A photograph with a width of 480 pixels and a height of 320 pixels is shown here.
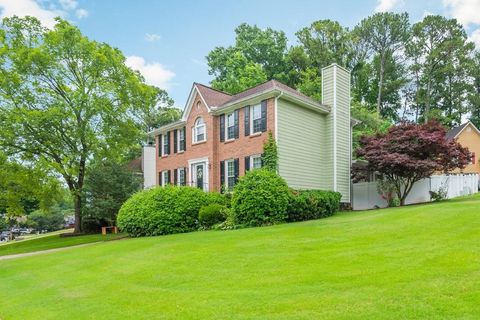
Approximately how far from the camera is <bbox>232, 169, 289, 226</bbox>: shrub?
15.3 m

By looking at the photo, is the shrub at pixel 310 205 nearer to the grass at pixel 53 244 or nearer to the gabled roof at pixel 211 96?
the gabled roof at pixel 211 96

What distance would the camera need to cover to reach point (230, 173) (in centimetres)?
2134

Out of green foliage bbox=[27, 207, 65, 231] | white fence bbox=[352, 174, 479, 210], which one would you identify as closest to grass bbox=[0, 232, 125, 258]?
white fence bbox=[352, 174, 479, 210]

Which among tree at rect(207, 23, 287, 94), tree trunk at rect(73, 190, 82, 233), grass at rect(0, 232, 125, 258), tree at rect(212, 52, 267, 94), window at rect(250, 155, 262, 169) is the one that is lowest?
grass at rect(0, 232, 125, 258)

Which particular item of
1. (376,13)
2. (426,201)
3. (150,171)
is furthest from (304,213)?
(376,13)

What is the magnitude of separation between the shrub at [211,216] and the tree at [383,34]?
105ft

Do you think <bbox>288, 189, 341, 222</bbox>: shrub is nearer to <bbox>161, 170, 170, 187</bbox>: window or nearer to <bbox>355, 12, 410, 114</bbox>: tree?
<bbox>161, 170, 170, 187</bbox>: window

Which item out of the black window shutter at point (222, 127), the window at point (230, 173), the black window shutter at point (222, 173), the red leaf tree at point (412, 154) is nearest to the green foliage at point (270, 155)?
the window at point (230, 173)

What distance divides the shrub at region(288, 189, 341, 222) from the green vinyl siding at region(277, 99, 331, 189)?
77.2 inches

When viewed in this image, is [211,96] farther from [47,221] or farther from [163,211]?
[47,221]

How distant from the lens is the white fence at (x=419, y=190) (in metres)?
20.4

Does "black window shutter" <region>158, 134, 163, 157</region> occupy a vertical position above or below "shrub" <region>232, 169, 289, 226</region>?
above

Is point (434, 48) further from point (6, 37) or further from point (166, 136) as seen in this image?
point (6, 37)

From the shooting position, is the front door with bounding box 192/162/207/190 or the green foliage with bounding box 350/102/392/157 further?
the green foliage with bounding box 350/102/392/157
